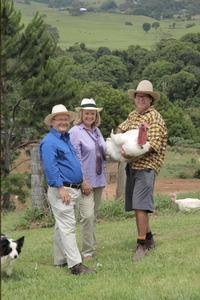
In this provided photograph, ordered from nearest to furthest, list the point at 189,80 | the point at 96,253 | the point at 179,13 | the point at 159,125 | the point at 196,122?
the point at 159,125 < the point at 96,253 < the point at 196,122 < the point at 189,80 < the point at 179,13

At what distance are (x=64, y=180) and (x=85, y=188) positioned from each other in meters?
0.38

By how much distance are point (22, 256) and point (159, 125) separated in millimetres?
2264

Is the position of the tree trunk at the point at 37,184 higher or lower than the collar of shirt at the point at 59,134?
lower

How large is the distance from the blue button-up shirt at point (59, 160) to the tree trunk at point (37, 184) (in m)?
4.63

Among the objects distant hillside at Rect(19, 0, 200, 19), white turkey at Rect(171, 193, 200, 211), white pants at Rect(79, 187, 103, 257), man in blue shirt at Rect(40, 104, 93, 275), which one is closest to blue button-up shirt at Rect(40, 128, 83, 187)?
man in blue shirt at Rect(40, 104, 93, 275)

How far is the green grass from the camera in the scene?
5.28 m

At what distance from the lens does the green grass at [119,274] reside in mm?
5277

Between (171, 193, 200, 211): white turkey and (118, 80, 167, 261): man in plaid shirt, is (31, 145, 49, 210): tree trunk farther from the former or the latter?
(118, 80, 167, 261): man in plaid shirt

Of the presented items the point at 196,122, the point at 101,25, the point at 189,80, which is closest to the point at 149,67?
the point at 189,80

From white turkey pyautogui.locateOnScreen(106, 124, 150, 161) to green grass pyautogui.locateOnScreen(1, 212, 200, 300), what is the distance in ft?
3.65

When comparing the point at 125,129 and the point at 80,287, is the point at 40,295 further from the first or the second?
the point at 125,129

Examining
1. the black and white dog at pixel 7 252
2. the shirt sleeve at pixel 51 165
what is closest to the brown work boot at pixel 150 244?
the shirt sleeve at pixel 51 165

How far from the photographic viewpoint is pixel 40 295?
5414mm

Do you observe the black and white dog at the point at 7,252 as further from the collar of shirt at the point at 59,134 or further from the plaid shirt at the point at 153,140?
the plaid shirt at the point at 153,140
